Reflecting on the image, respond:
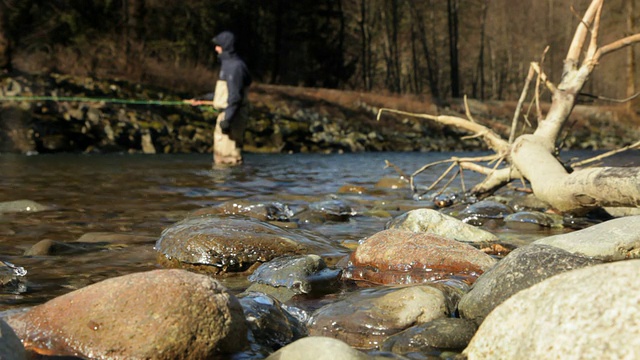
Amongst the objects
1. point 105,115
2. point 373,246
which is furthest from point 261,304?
point 105,115

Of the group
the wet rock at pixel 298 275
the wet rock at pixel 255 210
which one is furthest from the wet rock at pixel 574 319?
the wet rock at pixel 255 210

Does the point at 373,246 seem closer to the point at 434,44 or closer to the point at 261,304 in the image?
the point at 261,304

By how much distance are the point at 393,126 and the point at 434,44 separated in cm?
1940

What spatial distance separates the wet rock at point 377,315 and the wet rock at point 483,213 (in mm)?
3804

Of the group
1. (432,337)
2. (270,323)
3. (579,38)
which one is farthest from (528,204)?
(270,323)

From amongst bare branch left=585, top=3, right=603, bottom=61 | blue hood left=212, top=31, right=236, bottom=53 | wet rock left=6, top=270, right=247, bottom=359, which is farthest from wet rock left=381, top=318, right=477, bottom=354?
blue hood left=212, top=31, right=236, bottom=53

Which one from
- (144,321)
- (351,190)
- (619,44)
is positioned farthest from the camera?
(351,190)

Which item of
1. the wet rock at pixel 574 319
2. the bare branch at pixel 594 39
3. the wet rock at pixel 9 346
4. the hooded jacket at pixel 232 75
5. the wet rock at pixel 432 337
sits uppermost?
the bare branch at pixel 594 39

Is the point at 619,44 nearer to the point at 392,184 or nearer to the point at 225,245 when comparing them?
the point at 392,184

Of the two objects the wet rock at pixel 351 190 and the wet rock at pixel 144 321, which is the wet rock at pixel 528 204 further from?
the wet rock at pixel 144 321

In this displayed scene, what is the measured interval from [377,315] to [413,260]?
1.20 meters

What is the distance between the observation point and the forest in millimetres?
27391

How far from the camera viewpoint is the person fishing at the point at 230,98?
544 inches

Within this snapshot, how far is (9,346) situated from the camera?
2422 millimetres
